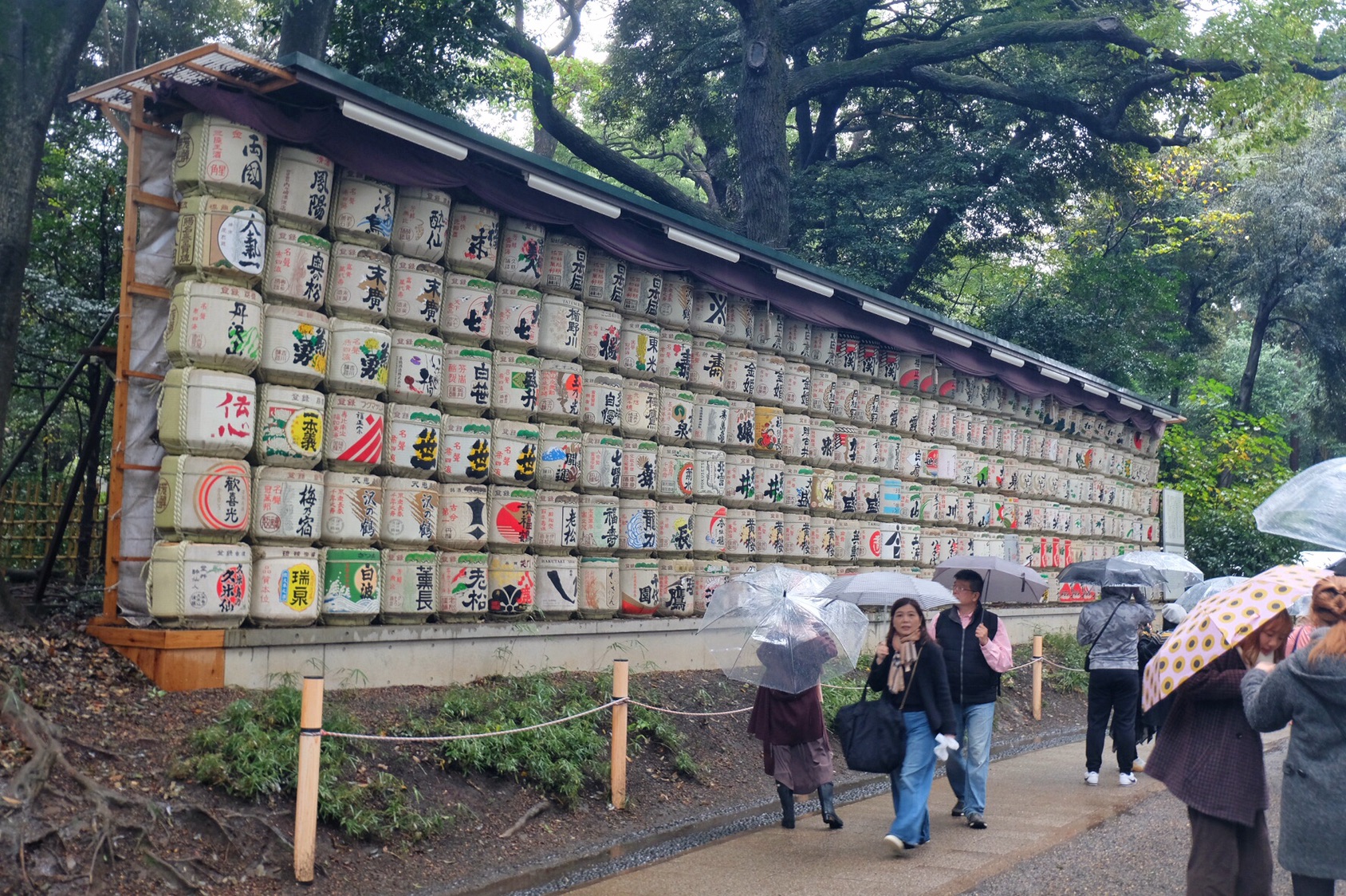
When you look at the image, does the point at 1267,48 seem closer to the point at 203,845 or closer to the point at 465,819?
the point at 465,819

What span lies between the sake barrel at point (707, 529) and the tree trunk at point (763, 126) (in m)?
10.0

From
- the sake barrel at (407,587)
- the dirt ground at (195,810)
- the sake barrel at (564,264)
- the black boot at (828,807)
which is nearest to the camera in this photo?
the dirt ground at (195,810)

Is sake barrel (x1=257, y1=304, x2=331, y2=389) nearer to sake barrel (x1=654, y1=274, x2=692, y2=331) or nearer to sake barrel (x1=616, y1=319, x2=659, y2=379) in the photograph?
sake barrel (x1=616, y1=319, x2=659, y2=379)

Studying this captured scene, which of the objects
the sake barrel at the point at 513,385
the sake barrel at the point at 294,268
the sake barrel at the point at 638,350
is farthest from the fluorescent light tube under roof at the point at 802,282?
the sake barrel at the point at 294,268

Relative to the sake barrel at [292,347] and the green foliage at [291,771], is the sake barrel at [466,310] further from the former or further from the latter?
the green foliage at [291,771]

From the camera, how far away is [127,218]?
8.69m

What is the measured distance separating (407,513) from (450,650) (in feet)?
3.87

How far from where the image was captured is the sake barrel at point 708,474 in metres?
12.2

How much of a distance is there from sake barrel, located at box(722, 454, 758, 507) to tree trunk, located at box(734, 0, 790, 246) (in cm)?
947

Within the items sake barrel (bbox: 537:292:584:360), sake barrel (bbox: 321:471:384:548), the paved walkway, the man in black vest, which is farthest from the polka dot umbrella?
sake barrel (bbox: 537:292:584:360)

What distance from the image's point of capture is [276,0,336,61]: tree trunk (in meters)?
12.7

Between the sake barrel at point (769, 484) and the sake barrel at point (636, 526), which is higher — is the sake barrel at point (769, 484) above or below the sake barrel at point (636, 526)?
above

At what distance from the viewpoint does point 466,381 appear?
393 inches

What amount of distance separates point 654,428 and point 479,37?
26.4 ft
